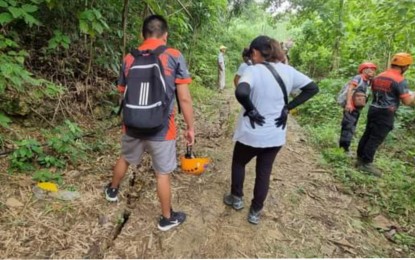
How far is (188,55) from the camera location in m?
10.7

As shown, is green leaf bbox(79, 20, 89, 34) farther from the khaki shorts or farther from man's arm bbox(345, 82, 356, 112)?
man's arm bbox(345, 82, 356, 112)

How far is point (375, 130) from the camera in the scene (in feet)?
15.6

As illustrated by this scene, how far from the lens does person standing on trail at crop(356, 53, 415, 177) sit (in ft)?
14.6

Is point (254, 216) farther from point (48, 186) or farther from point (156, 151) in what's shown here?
point (48, 186)

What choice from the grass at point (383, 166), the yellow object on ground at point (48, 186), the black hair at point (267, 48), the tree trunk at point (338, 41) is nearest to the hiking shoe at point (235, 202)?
the black hair at point (267, 48)

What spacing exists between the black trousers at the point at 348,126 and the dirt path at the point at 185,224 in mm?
1480

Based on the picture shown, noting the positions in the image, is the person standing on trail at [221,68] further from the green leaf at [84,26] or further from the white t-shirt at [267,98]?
the white t-shirt at [267,98]

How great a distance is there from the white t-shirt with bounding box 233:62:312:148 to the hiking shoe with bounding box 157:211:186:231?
0.94 metres

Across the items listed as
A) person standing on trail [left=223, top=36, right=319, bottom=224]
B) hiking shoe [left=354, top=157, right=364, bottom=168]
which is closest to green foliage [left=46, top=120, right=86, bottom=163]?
person standing on trail [left=223, top=36, right=319, bottom=224]

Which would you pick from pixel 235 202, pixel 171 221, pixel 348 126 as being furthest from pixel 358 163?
pixel 171 221

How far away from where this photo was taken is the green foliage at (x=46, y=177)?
10.9 feet

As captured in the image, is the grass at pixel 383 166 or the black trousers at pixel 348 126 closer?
the grass at pixel 383 166

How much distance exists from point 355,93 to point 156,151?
3642 millimetres

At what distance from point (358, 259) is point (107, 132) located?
3.51 metres
